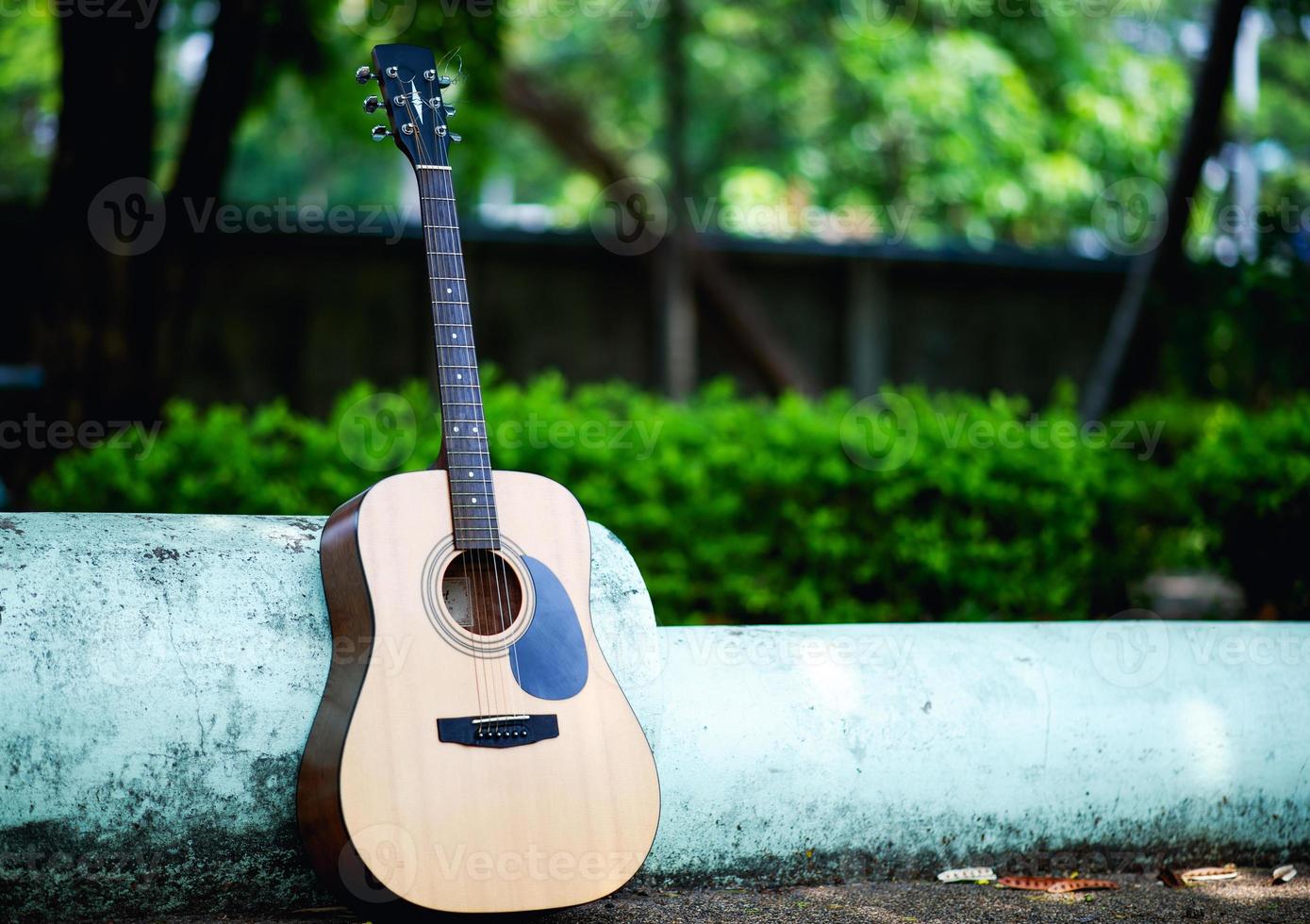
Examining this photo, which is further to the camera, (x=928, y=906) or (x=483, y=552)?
(x=928, y=906)

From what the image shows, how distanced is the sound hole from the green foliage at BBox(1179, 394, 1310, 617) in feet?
10.5

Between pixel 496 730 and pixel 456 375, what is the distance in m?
0.88

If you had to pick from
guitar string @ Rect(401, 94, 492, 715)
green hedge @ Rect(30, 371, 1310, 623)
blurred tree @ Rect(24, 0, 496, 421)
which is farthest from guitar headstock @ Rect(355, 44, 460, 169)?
blurred tree @ Rect(24, 0, 496, 421)

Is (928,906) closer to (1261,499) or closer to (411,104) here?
(411,104)

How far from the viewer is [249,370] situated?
794cm

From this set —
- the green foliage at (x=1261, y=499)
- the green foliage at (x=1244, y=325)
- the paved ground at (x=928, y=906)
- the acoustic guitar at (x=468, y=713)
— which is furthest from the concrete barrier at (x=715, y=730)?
the green foliage at (x=1244, y=325)

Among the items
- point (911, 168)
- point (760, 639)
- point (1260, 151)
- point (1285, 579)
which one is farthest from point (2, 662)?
point (1260, 151)

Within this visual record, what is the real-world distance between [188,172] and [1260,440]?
4.42 meters

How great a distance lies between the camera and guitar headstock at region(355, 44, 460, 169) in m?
2.96

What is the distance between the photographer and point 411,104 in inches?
117

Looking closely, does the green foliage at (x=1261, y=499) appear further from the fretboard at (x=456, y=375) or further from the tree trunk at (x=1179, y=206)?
the fretboard at (x=456, y=375)

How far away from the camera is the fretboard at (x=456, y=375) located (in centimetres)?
259

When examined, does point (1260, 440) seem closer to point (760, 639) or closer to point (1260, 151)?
point (760, 639)

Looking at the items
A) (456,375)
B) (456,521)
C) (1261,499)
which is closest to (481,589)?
(456,521)
